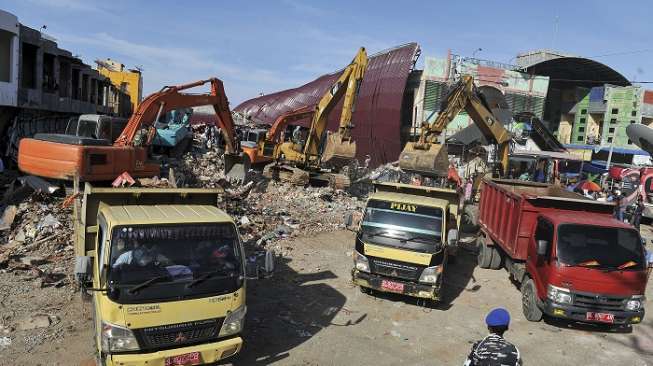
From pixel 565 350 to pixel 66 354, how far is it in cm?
755

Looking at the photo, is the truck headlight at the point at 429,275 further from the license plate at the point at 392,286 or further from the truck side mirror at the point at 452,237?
the truck side mirror at the point at 452,237

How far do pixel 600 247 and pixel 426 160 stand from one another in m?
9.23

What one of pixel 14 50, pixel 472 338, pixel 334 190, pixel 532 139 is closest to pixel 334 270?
pixel 472 338

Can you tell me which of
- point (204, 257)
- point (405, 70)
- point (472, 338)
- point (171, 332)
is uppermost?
point (405, 70)

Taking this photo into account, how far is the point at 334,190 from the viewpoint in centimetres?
2025

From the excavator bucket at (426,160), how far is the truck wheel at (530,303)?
8.30 meters

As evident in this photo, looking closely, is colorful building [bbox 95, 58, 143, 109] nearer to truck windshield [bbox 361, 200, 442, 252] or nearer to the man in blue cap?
truck windshield [bbox 361, 200, 442, 252]

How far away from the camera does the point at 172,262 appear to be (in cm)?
563

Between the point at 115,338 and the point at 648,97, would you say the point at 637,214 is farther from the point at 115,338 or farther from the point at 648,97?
the point at 648,97

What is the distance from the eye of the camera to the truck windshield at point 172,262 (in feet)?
17.4

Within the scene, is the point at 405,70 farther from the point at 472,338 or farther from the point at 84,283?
the point at 84,283

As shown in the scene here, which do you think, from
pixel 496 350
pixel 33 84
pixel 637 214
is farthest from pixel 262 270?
pixel 33 84

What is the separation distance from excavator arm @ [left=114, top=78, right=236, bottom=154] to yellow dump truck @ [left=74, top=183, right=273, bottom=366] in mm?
→ 8841

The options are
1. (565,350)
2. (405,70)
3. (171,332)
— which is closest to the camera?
(171,332)
